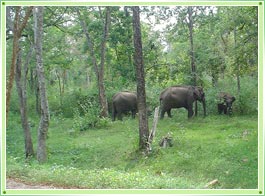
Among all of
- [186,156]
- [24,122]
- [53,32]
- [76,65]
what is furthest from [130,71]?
[76,65]

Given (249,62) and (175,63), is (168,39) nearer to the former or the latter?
(175,63)

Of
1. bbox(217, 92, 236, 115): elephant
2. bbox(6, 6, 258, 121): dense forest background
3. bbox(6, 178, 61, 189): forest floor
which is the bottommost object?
bbox(6, 178, 61, 189): forest floor

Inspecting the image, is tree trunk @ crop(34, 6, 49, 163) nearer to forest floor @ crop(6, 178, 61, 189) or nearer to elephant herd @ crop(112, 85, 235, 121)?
forest floor @ crop(6, 178, 61, 189)

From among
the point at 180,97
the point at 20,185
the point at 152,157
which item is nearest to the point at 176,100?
the point at 180,97

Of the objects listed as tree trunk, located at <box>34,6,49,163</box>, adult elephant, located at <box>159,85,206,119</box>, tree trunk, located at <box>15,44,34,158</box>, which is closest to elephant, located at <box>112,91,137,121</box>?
adult elephant, located at <box>159,85,206,119</box>

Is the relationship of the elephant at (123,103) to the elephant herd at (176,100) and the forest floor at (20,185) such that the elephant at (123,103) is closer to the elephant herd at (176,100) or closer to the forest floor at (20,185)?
the elephant herd at (176,100)

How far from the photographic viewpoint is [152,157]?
12766 mm

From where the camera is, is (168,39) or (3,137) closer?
(3,137)

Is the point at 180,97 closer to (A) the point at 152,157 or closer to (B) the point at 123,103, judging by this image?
(B) the point at 123,103

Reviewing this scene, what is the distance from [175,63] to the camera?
63.8 feet

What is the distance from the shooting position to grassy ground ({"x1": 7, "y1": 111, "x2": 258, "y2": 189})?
819 cm

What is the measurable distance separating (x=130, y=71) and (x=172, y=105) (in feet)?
7.90

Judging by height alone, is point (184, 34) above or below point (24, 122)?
Result: above

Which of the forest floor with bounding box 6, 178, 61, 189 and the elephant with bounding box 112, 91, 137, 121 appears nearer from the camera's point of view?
the forest floor with bounding box 6, 178, 61, 189
